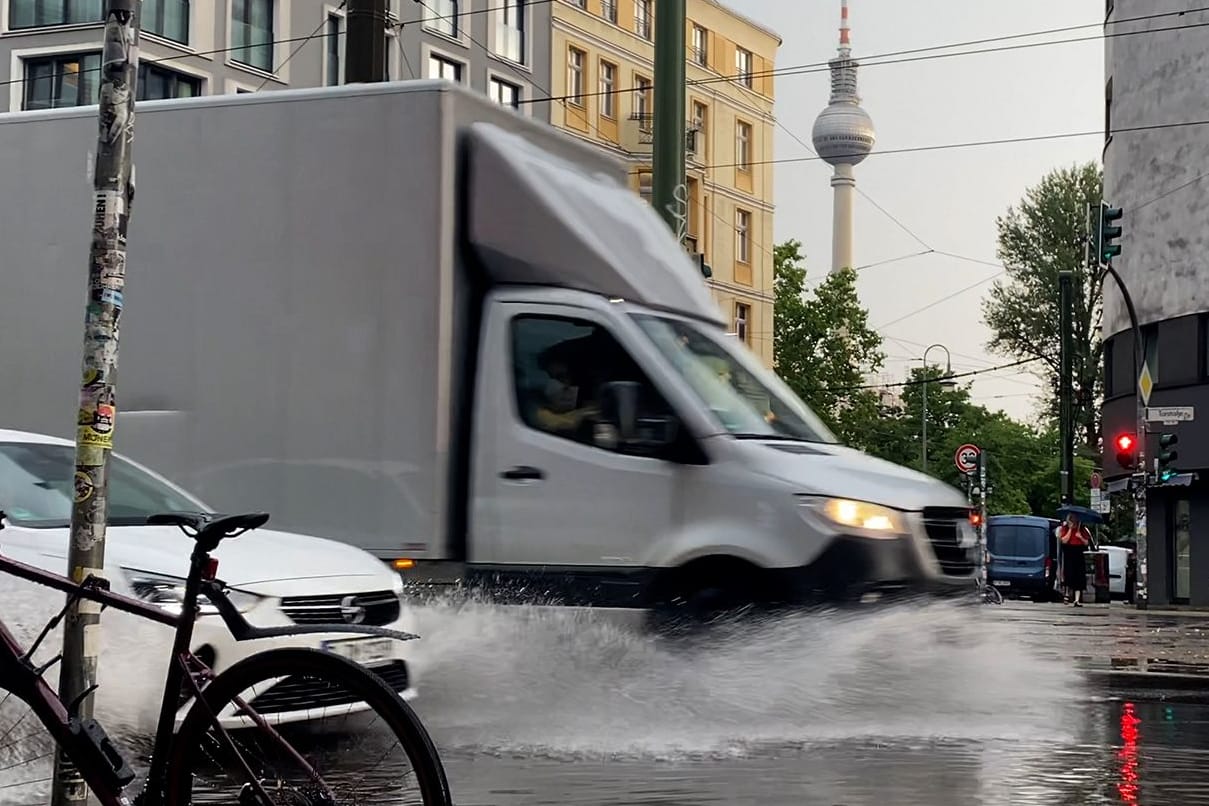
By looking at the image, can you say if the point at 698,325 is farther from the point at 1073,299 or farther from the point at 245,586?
the point at 1073,299

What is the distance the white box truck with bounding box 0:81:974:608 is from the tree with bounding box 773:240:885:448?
189 feet

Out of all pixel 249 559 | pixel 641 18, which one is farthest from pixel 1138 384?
pixel 249 559

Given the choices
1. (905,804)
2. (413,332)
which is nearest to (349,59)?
(413,332)

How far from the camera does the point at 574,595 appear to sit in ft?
33.4

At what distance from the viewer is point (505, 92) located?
151ft

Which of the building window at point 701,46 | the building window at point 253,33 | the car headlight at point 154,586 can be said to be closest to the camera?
the car headlight at point 154,586

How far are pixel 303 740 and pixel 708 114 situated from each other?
49355mm

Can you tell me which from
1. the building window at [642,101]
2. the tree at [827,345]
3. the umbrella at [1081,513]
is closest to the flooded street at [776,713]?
the umbrella at [1081,513]

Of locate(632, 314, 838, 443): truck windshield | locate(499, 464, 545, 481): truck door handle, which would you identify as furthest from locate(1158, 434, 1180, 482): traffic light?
locate(499, 464, 545, 481): truck door handle

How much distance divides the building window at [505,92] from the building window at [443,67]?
125cm

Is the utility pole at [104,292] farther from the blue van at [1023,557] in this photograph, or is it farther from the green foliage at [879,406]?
the green foliage at [879,406]

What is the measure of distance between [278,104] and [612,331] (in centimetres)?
252

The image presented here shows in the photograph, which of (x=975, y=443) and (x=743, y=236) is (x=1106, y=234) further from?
(x=975, y=443)

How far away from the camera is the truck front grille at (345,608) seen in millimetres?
8023
